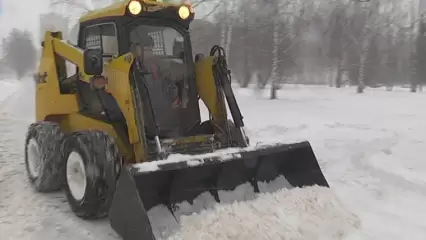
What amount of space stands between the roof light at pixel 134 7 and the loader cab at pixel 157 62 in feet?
0.37

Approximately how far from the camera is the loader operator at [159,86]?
486cm

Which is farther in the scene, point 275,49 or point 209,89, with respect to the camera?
point 275,49

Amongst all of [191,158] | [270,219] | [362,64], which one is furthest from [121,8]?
[362,64]

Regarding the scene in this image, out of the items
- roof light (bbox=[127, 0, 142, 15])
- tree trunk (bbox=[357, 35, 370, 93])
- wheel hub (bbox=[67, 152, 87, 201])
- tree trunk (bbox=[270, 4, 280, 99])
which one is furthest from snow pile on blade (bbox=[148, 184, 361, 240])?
tree trunk (bbox=[357, 35, 370, 93])

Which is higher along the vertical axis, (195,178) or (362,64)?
(362,64)

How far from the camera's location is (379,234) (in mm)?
4172

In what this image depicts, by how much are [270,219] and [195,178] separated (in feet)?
2.72

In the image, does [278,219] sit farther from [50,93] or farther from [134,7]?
[50,93]

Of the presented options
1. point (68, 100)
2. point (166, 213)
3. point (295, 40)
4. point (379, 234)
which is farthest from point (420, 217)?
point (295, 40)

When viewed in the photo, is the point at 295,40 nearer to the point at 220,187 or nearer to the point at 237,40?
the point at 237,40

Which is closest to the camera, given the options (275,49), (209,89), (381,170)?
(209,89)

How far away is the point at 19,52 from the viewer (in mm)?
74375

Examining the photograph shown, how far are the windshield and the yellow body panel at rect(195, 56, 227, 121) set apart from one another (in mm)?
208

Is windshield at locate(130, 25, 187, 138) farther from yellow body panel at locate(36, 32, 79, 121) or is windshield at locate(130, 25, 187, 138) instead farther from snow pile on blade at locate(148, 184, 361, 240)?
snow pile on blade at locate(148, 184, 361, 240)
